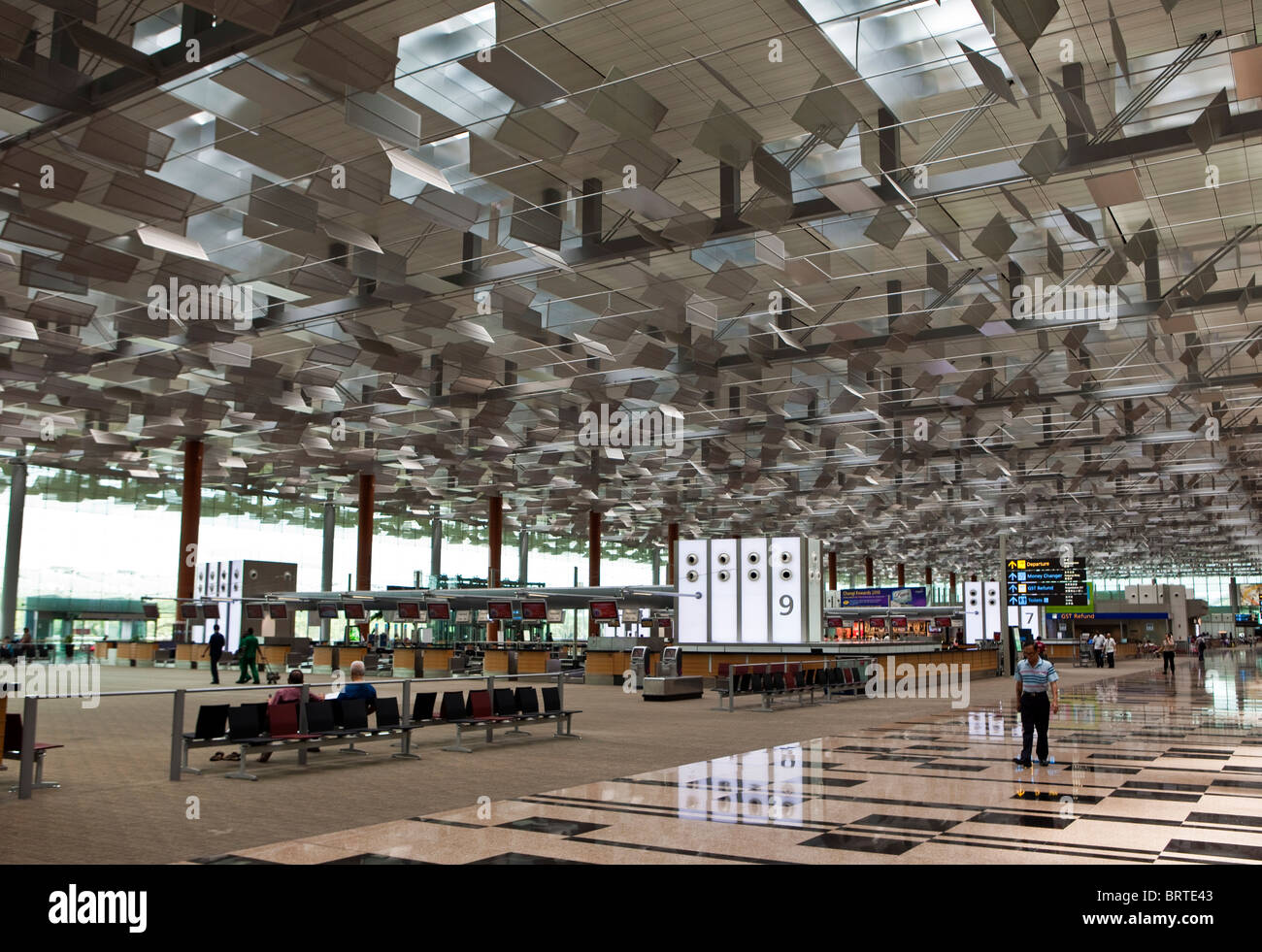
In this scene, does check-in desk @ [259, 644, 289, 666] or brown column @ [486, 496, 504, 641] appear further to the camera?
brown column @ [486, 496, 504, 641]

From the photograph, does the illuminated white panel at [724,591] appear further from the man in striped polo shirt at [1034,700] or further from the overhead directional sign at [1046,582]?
the man in striped polo shirt at [1034,700]

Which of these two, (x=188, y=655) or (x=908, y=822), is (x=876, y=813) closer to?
(x=908, y=822)

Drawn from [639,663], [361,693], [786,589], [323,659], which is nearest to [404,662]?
[323,659]

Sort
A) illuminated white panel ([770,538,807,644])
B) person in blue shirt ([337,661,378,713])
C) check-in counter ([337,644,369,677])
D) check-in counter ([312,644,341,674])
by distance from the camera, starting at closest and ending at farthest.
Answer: person in blue shirt ([337,661,378,713]) → illuminated white panel ([770,538,807,644]) → check-in counter ([337,644,369,677]) → check-in counter ([312,644,341,674])

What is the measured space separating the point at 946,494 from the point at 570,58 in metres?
33.9

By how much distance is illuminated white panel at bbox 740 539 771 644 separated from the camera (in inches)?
1035

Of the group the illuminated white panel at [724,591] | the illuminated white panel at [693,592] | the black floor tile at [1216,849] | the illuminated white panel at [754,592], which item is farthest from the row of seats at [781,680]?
the black floor tile at [1216,849]

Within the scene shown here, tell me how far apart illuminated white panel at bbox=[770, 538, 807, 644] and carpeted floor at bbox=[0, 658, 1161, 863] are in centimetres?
759

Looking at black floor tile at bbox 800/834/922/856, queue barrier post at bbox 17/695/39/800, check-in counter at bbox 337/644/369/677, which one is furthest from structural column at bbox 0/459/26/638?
black floor tile at bbox 800/834/922/856

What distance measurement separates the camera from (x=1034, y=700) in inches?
421

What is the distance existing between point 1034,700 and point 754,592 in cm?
1585

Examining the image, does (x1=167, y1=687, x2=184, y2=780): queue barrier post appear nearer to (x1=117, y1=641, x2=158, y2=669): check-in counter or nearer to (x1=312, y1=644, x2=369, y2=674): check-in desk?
(x1=312, y1=644, x2=369, y2=674): check-in desk

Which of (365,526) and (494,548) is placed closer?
(365,526)

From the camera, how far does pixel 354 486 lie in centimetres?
4459
